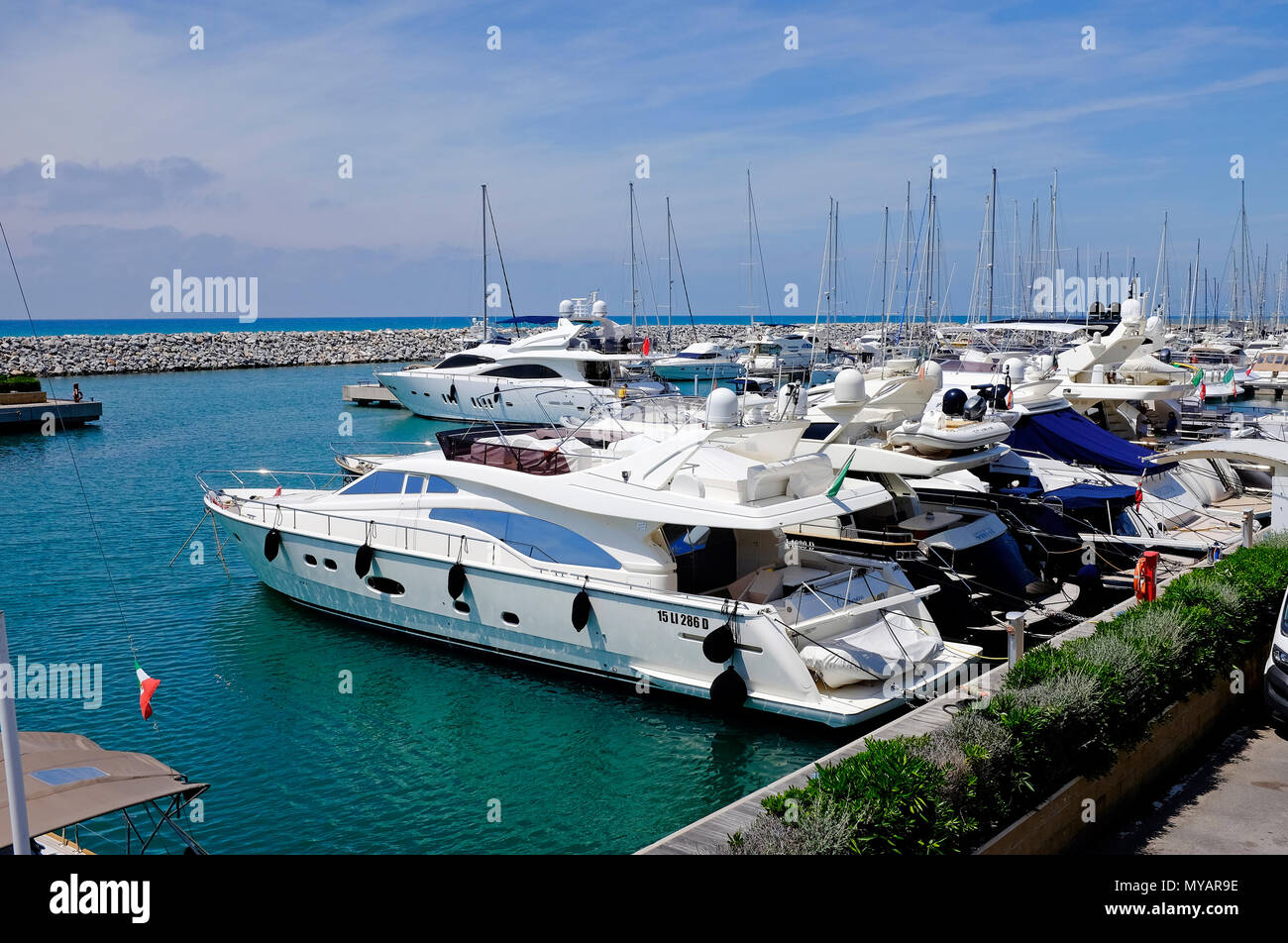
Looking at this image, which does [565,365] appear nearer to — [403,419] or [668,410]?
[403,419]

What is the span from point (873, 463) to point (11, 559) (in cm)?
1749

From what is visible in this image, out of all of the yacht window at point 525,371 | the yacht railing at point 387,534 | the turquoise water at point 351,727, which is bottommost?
the turquoise water at point 351,727

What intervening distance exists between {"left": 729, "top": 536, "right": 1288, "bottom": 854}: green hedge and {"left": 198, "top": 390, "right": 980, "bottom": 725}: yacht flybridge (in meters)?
2.89

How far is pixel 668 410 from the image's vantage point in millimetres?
19938

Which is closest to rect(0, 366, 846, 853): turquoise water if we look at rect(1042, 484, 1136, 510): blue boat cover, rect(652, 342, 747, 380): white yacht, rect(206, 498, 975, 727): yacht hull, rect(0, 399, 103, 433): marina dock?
rect(206, 498, 975, 727): yacht hull

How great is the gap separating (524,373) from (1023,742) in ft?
134

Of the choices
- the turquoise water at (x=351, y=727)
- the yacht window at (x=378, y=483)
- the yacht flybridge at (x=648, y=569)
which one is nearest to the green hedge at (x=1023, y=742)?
the yacht flybridge at (x=648, y=569)

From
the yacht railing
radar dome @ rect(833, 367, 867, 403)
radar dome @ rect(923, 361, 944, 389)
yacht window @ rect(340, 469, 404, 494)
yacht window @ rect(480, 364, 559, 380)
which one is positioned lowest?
the yacht railing

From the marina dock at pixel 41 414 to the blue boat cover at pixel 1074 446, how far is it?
38.1 meters

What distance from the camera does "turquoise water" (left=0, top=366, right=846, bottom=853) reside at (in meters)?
10.6

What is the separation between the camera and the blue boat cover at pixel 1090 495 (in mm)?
17891

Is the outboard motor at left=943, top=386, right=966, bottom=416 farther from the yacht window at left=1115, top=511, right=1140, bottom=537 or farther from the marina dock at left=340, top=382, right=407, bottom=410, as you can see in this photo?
the marina dock at left=340, top=382, right=407, bottom=410

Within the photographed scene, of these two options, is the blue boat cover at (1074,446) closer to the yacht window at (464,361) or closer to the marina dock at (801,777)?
the marina dock at (801,777)
